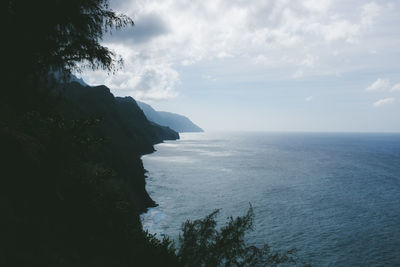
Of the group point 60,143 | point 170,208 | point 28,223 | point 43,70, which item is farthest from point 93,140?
point 170,208

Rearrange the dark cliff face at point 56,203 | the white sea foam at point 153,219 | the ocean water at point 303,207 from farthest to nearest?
the white sea foam at point 153,219 < the ocean water at point 303,207 < the dark cliff face at point 56,203

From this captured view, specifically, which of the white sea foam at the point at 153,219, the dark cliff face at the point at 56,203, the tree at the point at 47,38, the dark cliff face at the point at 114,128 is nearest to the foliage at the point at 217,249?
the dark cliff face at the point at 56,203

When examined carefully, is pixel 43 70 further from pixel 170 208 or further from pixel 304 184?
pixel 304 184

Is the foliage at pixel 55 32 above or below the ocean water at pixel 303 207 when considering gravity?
above

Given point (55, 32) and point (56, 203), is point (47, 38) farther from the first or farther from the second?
point (56, 203)

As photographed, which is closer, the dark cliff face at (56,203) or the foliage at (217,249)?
the dark cliff face at (56,203)

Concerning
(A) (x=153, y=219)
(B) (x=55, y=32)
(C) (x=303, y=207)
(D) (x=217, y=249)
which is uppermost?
(B) (x=55, y=32)

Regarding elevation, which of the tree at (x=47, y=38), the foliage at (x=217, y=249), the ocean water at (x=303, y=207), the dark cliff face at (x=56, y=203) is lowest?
the ocean water at (x=303, y=207)

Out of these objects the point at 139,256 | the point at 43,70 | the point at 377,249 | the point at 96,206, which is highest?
the point at 43,70

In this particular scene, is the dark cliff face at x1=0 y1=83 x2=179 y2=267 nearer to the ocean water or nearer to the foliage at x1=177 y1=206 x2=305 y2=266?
the foliage at x1=177 y1=206 x2=305 y2=266

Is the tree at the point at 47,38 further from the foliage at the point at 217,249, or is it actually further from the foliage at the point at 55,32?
the foliage at the point at 217,249

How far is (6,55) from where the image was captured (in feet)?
25.4

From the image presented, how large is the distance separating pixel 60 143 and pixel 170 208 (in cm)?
3669

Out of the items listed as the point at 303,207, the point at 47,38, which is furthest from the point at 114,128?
the point at 47,38
